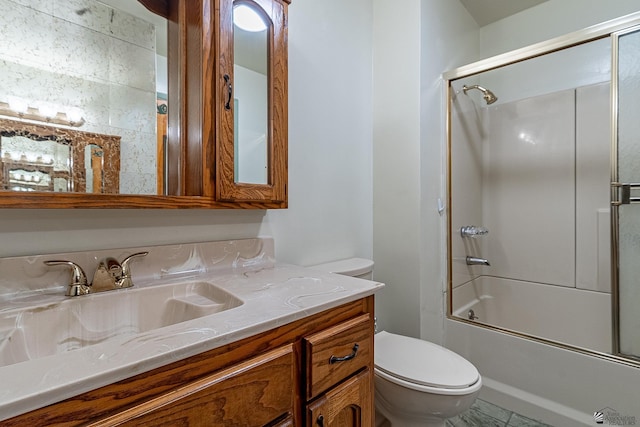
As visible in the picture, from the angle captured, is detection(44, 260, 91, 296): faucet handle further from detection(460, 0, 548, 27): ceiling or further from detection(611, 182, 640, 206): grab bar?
detection(460, 0, 548, 27): ceiling

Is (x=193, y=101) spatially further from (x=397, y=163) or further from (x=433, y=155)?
(x=433, y=155)

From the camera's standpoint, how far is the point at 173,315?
0.87 meters

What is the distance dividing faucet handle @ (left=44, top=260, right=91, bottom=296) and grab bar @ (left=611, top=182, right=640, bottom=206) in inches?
86.2

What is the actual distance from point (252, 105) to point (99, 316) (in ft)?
2.64

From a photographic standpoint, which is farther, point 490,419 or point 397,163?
point 397,163

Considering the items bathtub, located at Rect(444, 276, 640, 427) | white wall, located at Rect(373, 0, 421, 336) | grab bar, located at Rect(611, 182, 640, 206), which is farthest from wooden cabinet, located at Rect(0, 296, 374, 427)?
grab bar, located at Rect(611, 182, 640, 206)

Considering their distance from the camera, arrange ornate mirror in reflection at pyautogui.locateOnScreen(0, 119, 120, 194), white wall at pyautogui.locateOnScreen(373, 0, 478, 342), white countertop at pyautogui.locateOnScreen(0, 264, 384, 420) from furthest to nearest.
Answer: white wall at pyautogui.locateOnScreen(373, 0, 478, 342) → ornate mirror in reflection at pyautogui.locateOnScreen(0, 119, 120, 194) → white countertop at pyautogui.locateOnScreen(0, 264, 384, 420)

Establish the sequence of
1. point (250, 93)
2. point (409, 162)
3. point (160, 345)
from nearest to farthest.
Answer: point (160, 345) < point (250, 93) < point (409, 162)

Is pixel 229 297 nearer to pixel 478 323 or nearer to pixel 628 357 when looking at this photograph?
pixel 478 323

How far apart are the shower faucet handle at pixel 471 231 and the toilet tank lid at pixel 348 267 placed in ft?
2.72

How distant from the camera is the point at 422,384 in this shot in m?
1.10

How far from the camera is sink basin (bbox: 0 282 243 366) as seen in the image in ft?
2.16

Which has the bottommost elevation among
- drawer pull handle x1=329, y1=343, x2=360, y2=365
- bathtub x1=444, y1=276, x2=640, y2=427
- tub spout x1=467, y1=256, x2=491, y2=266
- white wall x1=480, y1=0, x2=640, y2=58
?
bathtub x1=444, y1=276, x2=640, y2=427

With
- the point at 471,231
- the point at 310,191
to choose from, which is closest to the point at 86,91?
the point at 310,191
